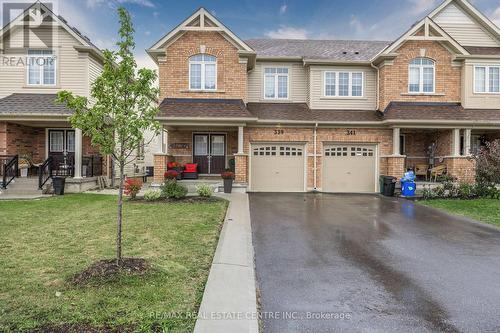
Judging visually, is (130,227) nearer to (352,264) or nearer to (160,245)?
(160,245)

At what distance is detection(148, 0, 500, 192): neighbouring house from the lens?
53.6 ft

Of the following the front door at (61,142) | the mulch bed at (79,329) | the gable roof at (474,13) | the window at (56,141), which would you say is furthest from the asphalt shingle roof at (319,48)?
the mulch bed at (79,329)

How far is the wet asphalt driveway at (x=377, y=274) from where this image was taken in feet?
12.6

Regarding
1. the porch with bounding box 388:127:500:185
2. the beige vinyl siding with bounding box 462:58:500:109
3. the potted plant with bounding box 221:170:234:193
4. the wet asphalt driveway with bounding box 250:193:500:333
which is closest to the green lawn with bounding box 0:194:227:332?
the wet asphalt driveway with bounding box 250:193:500:333

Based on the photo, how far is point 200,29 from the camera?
16531mm

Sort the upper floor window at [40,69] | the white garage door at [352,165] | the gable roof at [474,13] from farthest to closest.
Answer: the gable roof at [474,13] < the white garage door at [352,165] < the upper floor window at [40,69]

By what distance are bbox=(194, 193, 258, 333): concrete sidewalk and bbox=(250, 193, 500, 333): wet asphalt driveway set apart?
21 cm

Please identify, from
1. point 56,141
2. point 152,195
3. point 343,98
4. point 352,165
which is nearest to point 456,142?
point 352,165

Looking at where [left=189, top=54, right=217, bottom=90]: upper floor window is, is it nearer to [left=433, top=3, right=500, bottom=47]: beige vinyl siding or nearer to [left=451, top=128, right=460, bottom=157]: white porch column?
[left=451, top=128, right=460, bottom=157]: white porch column

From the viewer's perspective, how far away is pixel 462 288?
4.82 m

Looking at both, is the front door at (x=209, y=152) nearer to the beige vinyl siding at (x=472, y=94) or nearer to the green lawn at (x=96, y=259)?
the green lawn at (x=96, y=259)

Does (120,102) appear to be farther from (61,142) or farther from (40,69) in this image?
(61,142)

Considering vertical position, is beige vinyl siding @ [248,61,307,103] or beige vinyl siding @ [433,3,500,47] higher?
beige vinyl siding @ [433,3,500,47]

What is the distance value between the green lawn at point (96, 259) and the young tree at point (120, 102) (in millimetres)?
888
